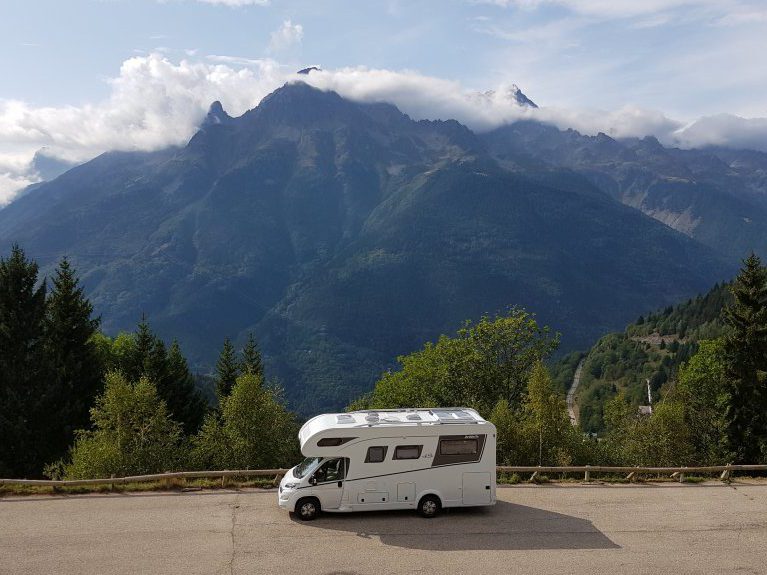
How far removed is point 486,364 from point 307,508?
28894mm

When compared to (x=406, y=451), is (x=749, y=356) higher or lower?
higher

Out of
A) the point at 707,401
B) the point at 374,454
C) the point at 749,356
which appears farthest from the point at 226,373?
the point at 707,401

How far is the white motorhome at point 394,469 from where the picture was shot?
22.2m

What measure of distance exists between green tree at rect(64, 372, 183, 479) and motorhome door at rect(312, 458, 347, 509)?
14.5 meters

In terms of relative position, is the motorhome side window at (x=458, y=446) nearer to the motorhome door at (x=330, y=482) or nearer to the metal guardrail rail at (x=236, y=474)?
the motorhome door at (x=330, y=482)

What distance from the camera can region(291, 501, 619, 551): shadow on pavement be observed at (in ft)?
67.5

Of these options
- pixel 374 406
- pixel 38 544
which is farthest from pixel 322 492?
pixel 374 406

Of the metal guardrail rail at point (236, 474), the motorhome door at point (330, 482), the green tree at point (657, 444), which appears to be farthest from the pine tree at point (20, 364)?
the green tree at point (657, 444)

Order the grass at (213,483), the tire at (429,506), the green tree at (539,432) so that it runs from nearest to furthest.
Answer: the tire at (429,506) → the grass at (213,483) → the green tree at (539,432)

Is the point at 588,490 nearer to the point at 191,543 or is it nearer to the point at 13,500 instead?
the point at 191,543

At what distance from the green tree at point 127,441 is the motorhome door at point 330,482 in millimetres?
14510

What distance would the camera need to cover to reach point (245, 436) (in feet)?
124

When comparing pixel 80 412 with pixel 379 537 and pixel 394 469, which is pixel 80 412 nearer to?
pixel 394 469

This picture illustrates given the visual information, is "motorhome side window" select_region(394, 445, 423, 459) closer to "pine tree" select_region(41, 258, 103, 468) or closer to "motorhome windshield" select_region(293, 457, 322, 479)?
"motorhome windshield" select_region(293, 457, 322, 479)
